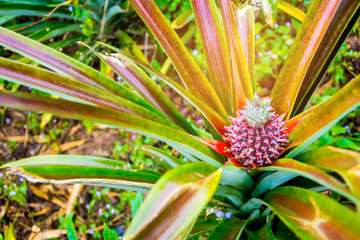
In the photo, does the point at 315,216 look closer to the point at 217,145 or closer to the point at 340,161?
the point at 340,161

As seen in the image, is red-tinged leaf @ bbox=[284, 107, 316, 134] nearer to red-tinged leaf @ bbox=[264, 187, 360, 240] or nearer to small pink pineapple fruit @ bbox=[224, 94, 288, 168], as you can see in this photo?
small pink pineapple fruit @ bbox=[224, 94, 288, 168]

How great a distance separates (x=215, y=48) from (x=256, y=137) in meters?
0.39

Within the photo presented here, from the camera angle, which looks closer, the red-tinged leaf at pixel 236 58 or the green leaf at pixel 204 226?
the red-tinged leaf at pixel 236 58

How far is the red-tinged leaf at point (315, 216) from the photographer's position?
1.65 feet

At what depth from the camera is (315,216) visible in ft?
1.93

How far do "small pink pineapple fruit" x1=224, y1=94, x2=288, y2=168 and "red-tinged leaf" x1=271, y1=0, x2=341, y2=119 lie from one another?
101 millimetres

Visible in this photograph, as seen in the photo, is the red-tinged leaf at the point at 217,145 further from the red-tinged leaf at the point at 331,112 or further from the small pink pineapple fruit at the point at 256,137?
the red-tinged leaf at the point at 331,112

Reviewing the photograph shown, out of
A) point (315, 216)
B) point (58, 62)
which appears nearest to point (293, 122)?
point (315, 216)

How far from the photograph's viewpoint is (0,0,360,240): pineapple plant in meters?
0.58

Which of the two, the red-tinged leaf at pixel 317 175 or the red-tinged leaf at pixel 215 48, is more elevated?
the red-tinged leaf at pixel 215 48

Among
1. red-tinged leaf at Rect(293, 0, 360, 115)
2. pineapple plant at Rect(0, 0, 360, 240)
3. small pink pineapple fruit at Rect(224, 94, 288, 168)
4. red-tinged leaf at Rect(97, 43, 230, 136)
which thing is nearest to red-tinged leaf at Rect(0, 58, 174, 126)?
pineapple plant at Rect(0, 0, 360, 240)

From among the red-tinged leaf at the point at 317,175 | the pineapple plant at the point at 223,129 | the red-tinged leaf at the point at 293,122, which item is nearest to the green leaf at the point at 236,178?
the pineapple plant at the point at 223,129

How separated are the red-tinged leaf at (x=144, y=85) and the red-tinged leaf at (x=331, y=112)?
1.41 feet

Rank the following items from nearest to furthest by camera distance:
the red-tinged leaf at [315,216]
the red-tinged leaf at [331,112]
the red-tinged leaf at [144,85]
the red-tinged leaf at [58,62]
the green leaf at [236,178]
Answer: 1. the red-tinged leaf at [315,216]
2. the red-tinged leaf at [331,112]
3. the green leaf at [236,178]
4. the red-tinged leaf at [58,62]
5. the red-tinged leaf at [144,85]
